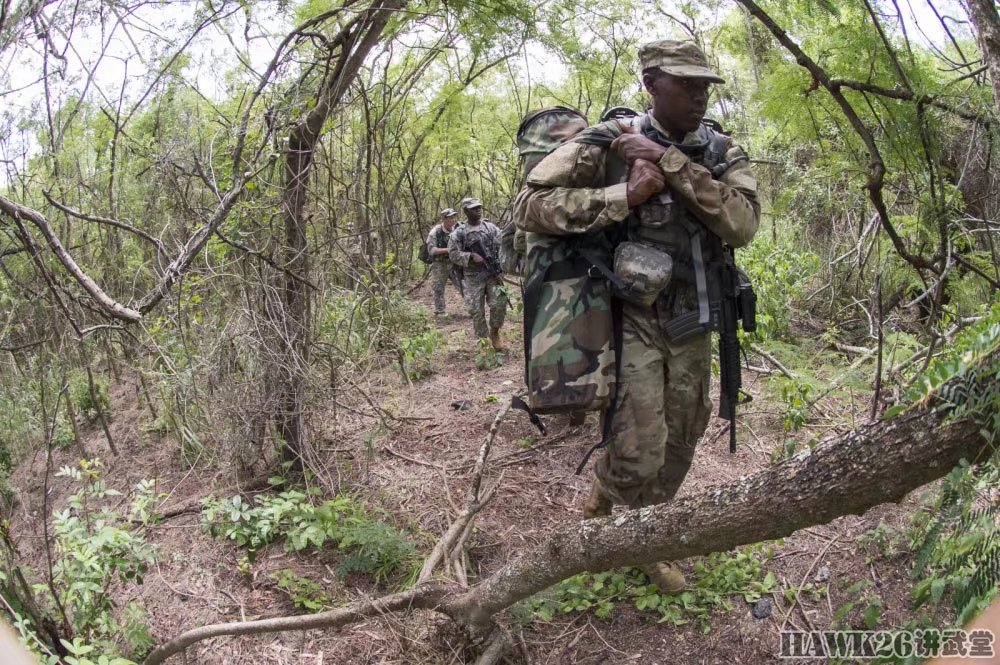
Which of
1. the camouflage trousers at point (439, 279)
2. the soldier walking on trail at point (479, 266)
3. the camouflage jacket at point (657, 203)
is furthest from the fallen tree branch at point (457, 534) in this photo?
the camouflage trousers at point (439, 279)

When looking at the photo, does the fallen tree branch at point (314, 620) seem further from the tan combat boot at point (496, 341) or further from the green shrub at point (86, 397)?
the tan combat boot at point (496, 341)

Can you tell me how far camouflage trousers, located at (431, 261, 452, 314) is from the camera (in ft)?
36.3

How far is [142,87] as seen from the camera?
5676mm

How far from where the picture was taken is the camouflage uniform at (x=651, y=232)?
2969mm

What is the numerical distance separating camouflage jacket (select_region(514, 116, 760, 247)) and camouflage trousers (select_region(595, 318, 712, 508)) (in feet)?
1.71

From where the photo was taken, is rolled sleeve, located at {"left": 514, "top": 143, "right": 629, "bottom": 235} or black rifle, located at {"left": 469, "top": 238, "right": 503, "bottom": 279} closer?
rolled sleeve, located at {"left": 514, "top": 143, "right": 629, "bottom": 235}

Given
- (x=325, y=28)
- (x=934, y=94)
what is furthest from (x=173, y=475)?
(x=934, y=94)

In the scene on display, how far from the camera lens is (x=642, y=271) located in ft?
9.61

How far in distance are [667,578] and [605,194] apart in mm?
1748

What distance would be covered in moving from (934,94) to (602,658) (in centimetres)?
263

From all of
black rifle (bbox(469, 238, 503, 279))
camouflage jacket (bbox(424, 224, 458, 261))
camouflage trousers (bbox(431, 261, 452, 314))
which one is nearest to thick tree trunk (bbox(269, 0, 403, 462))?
black rifle (bbox(469, 238, 503, 279))

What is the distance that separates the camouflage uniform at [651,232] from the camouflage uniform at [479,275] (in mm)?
5283

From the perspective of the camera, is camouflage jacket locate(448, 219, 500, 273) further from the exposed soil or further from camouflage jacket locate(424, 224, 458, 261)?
the exposed soil

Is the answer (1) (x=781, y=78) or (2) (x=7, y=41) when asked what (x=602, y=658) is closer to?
(1) (x=781, y=78)
